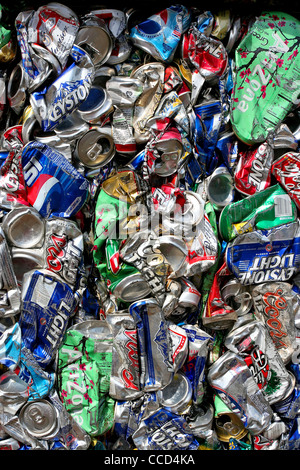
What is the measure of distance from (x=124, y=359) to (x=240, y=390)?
0.33m

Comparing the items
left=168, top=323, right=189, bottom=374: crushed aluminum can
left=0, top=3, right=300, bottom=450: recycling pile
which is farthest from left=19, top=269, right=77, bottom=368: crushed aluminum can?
left=168, top=323, right=189, bottom=374: crushed aluminum can

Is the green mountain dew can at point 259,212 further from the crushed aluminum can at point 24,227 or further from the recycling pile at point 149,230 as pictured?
the crushed aluminum can at point 24,227

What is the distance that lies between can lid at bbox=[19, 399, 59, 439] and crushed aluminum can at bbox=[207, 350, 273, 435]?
43 cm

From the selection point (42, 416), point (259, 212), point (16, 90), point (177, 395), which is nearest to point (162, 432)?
point (177, 395)

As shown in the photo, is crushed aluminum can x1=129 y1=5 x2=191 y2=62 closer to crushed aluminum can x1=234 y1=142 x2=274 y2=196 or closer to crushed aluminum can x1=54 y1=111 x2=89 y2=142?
crushed aluminum can x1=54 y1=111 x2=89 y2=142

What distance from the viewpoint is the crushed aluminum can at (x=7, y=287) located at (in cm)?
114

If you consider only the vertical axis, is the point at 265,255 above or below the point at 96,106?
below

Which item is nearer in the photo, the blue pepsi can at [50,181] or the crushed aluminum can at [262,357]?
the blue pepsi can at [50,181]

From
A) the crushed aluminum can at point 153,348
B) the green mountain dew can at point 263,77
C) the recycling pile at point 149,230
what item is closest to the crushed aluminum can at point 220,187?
→ the recycling pile at point 149,230

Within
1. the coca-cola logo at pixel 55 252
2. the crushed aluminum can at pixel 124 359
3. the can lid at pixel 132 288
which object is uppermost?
the coca-cola logo at pixel 55 252

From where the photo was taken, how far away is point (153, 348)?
3.98 feet

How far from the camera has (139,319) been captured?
120 cm

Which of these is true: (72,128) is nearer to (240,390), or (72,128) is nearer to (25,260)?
(25,260)

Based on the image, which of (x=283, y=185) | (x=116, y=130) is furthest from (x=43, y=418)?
(x=283, y=185)
